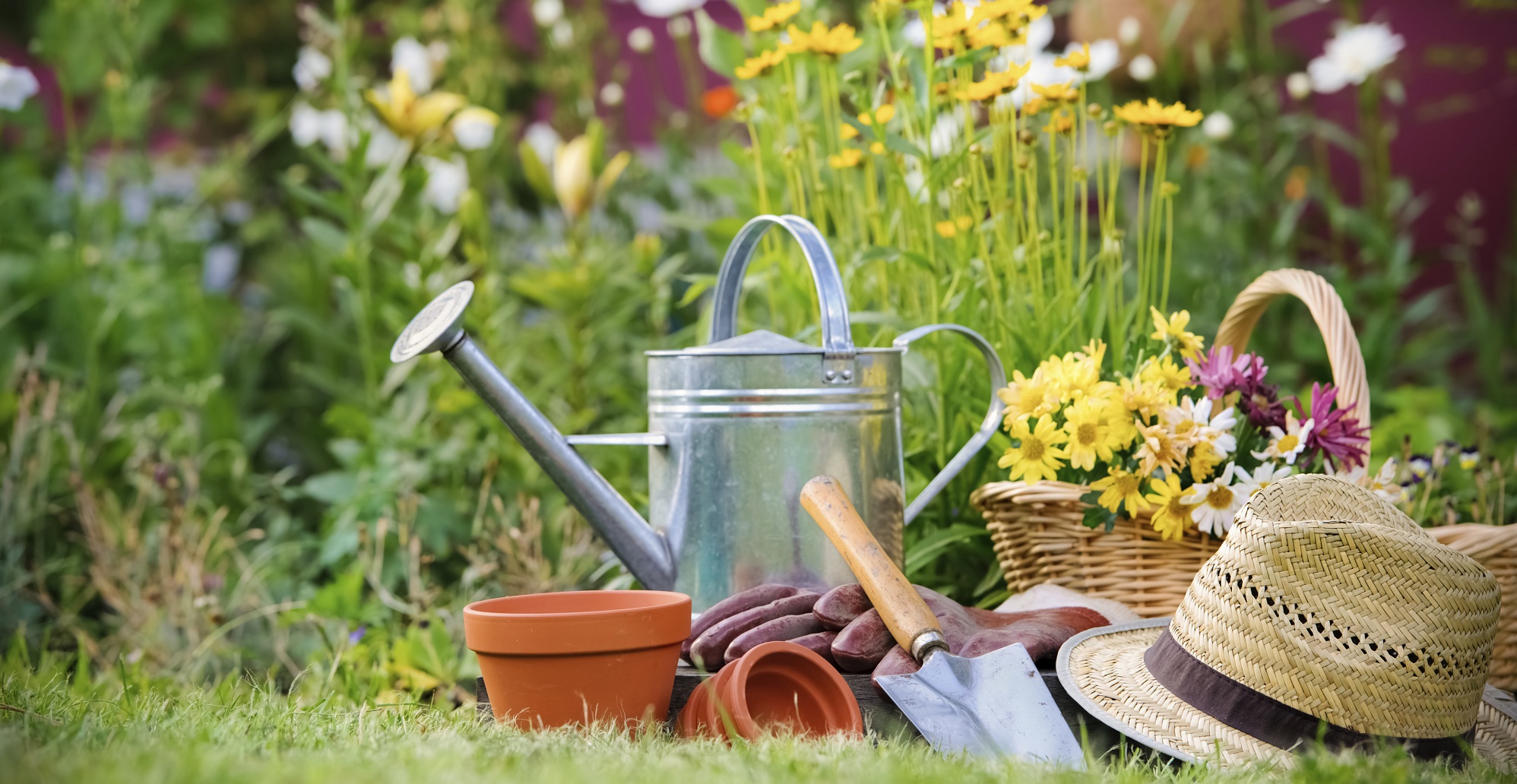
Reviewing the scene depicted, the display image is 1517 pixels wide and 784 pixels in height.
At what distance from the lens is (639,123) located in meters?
4.26

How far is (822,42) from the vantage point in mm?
1827

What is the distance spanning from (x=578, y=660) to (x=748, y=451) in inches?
16.0

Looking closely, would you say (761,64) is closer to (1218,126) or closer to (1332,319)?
(1332,319)

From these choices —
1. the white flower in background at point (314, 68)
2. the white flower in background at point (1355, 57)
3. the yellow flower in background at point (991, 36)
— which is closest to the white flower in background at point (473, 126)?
the white flower in background at point (314, 68)

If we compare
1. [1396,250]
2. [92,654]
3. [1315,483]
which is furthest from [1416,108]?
[92,654]

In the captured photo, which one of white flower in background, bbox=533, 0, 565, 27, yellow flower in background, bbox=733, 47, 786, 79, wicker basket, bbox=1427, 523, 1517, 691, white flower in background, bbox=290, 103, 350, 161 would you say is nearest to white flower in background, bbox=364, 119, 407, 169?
white flower in background, bbox=290, 103, 350, 161

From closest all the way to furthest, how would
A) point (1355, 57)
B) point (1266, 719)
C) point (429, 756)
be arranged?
point (429, 756)
point (1266, 719)
point (1355, 57)

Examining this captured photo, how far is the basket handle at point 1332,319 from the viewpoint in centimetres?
164

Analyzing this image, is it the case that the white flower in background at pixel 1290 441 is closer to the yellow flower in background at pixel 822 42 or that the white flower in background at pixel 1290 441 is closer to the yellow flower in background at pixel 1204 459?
the yellow flower in background at pixel 1204 459

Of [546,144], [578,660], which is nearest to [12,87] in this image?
[546,144]

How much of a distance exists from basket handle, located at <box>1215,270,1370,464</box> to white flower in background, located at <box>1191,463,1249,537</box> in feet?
0.64

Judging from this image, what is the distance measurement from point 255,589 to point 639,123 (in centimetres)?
245

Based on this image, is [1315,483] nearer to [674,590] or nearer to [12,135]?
[674,590]

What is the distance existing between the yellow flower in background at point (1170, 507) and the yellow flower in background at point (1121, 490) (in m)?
0.02
